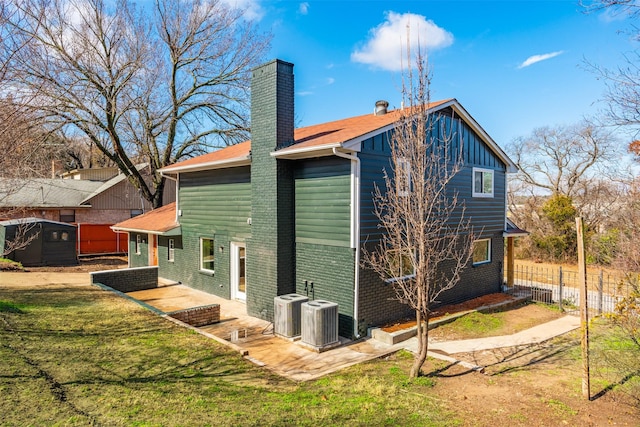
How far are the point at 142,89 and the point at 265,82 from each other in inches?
454

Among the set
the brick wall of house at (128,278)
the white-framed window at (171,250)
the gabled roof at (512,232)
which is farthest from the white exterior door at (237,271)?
the gabled roof at (512,232)

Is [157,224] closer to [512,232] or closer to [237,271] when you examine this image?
[237,271]

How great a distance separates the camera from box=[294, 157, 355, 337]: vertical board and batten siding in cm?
968

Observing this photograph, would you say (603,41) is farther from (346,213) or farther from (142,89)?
(142,89)

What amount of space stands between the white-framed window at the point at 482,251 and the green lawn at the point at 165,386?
6927mm

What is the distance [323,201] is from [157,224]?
948 centimetres

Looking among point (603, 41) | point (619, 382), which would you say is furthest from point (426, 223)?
point (603, 41)

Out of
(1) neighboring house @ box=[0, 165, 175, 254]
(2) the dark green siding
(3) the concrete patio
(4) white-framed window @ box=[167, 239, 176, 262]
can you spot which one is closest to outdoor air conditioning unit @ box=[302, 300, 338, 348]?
(3) the concrete patio

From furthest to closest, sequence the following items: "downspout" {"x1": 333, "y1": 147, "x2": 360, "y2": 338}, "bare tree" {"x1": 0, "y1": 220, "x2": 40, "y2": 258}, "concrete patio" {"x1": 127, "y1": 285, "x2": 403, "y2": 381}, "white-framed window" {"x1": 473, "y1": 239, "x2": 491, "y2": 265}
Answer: "white-framed window" {"x1": 473, "y1": 239, "x2": 491, "y2": 265}, "bare tree" {"x1": 0, "y1": 220, "x2": 40, "y2": 258}, "downspout" {"x1": 333, "y1": 147, "x2": 360, "y2": 338}, "concrete patio" {"x1": 127, "y1": 285, "x2": 403, "y2": 381}

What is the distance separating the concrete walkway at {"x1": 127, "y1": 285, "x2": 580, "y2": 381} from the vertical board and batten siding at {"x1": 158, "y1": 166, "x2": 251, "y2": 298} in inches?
90.8

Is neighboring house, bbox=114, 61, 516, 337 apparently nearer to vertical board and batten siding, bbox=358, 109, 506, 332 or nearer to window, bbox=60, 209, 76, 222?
vertical board and batten siding, bbox=358, 109, 506, 332

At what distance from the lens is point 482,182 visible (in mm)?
13617

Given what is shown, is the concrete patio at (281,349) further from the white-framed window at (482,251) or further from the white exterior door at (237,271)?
the white-framed window at (482,251)

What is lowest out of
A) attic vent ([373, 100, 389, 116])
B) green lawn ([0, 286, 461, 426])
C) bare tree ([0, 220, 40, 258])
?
green lawn ([0, 286, 461, 426])
